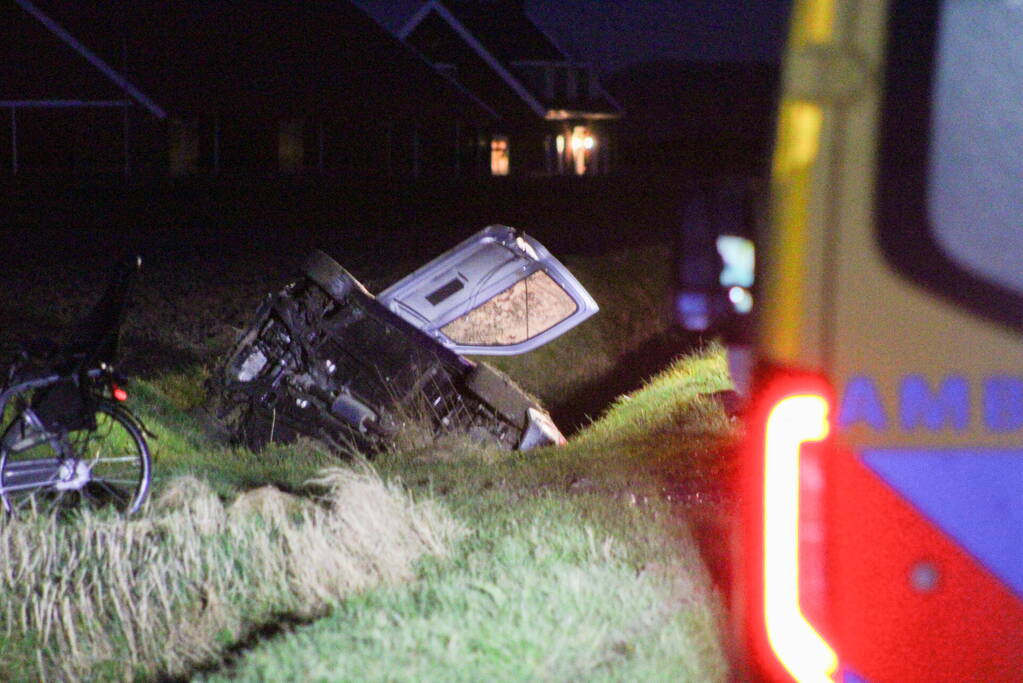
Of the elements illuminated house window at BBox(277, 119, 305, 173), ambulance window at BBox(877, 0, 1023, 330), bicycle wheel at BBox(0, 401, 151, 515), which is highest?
ambulance window at BBox(877, 0, 1023, 330)

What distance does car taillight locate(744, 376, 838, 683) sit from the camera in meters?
2.82

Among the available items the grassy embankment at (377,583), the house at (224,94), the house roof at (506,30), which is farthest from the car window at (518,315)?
the house roof at (506,30)

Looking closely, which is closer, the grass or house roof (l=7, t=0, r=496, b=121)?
the grass

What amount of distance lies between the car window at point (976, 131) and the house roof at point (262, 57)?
93.5ft

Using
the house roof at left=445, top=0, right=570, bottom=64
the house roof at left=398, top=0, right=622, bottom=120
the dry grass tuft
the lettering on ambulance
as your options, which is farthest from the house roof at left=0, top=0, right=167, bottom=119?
the lettering on ambulance

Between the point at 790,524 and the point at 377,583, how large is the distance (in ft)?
10.1

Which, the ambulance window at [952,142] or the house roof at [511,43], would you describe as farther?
the house roof at [511,43]

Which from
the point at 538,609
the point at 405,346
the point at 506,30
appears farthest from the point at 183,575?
the point at 506,30

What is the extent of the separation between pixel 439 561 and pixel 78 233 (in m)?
19.1

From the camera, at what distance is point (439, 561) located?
19.3 feet

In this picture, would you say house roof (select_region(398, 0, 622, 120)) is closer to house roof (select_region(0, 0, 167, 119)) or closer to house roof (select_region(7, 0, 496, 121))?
house roof (select_region(7, 0, 496, 121))

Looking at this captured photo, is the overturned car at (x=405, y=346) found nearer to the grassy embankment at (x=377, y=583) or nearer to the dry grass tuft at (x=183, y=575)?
the grassy embankment at (x=377, y=583)

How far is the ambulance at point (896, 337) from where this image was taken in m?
2.76

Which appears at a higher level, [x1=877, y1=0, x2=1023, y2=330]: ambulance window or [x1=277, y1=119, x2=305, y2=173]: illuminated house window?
[x1=877, y1=0, x2=1023, y2=330]: ambulance window
